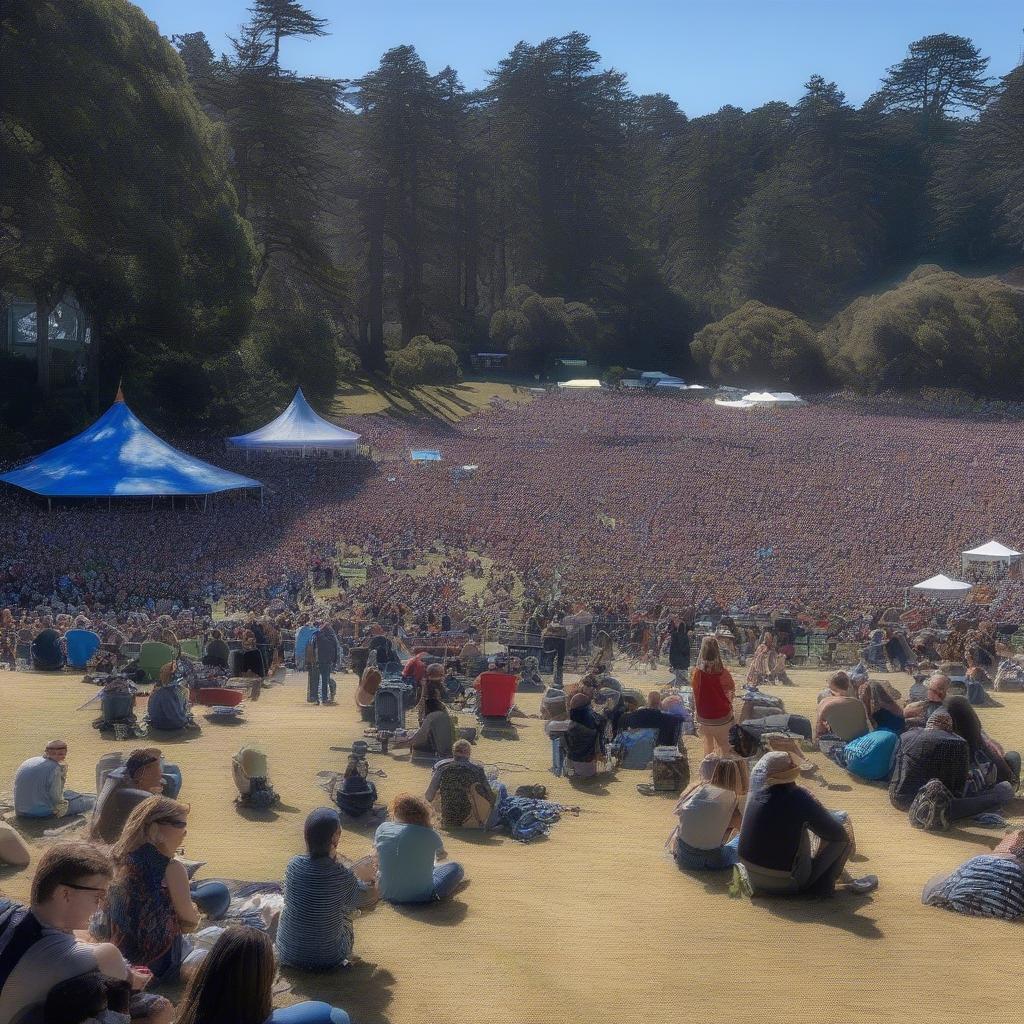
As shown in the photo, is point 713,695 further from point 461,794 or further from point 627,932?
point 627,932

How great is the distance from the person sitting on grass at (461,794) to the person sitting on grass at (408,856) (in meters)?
1.31

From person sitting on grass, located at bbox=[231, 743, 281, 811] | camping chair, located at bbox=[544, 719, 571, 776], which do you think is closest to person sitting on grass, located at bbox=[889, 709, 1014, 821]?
camping chair, located at bbox=[544, 719, 571, 776]

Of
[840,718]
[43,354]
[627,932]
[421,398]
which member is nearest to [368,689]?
[840,718]

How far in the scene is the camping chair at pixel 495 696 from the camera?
1095 centimetres

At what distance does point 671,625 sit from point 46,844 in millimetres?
8873

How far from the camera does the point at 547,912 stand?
6285mm

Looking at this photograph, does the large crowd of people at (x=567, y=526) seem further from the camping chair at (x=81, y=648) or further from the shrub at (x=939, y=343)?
the shrub at (x=939, y=343)

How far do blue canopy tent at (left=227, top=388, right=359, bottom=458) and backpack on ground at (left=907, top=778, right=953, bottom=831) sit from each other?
84.0 ft

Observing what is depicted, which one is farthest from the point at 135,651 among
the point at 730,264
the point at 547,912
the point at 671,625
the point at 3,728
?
the point at 730,264

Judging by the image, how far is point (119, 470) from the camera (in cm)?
2552

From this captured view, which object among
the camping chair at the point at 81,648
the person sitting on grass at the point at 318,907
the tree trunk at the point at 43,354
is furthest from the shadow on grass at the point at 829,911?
the tree trunk at the point at 43,354

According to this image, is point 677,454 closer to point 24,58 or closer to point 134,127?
point 134,127

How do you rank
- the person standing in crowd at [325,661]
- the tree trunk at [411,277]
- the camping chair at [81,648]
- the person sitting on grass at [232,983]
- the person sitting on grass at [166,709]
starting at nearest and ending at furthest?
the person sitting on grass at [232,983], the person sitting on grass at [166,709], the person standing in crowd at [325,661], the camping chair at [81,648], the tree trunk at [411,277]

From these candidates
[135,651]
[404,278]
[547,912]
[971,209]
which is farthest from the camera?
[971,209]
